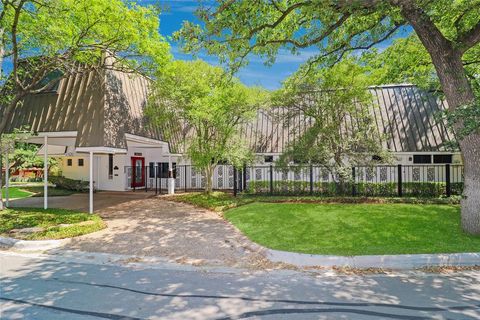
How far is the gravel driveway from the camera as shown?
6836 mm

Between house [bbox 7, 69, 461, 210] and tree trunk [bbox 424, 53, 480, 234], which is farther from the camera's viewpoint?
house [bbox 7, 69, 461, 210]

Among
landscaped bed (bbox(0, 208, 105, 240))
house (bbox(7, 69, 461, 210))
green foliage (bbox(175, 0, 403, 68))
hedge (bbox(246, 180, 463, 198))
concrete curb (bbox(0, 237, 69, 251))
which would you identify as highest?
green foliage (bbox(175, 0, 403, 68))

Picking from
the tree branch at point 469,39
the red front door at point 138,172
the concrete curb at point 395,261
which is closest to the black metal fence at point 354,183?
the tree branch at point 469,39

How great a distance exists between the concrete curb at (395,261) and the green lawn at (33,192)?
1849 cm

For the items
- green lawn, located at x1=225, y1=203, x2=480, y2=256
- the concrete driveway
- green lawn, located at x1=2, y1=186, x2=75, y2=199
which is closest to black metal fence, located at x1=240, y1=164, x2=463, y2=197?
green lawn, located at x1=225, y1=203, x2=480, y2=256

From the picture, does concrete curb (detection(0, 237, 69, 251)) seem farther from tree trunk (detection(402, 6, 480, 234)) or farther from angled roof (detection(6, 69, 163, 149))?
tree trunk (detection(402, 6, 480, 234))

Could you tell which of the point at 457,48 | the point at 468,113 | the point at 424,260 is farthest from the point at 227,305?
the point at 457,48

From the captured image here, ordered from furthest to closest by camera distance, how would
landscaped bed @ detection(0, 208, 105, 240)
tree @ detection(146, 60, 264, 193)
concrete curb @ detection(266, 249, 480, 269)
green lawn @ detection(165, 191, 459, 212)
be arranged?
tree @ detection(146, 60, 264, 193), green lawn @ detection(165, 191, 459, 212), landscaped bed @ detection(0, 208, 105, 240), concrete curb @ detection(266, 249, 480, 269)

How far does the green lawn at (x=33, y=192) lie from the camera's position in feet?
63.7

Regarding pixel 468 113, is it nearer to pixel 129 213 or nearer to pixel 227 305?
pixel 227 305

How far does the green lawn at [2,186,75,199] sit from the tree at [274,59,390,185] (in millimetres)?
15143

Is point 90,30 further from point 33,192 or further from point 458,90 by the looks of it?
point 33,192

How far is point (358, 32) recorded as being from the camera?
10250 mm

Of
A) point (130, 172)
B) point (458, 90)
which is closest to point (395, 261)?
point (458, 90)
